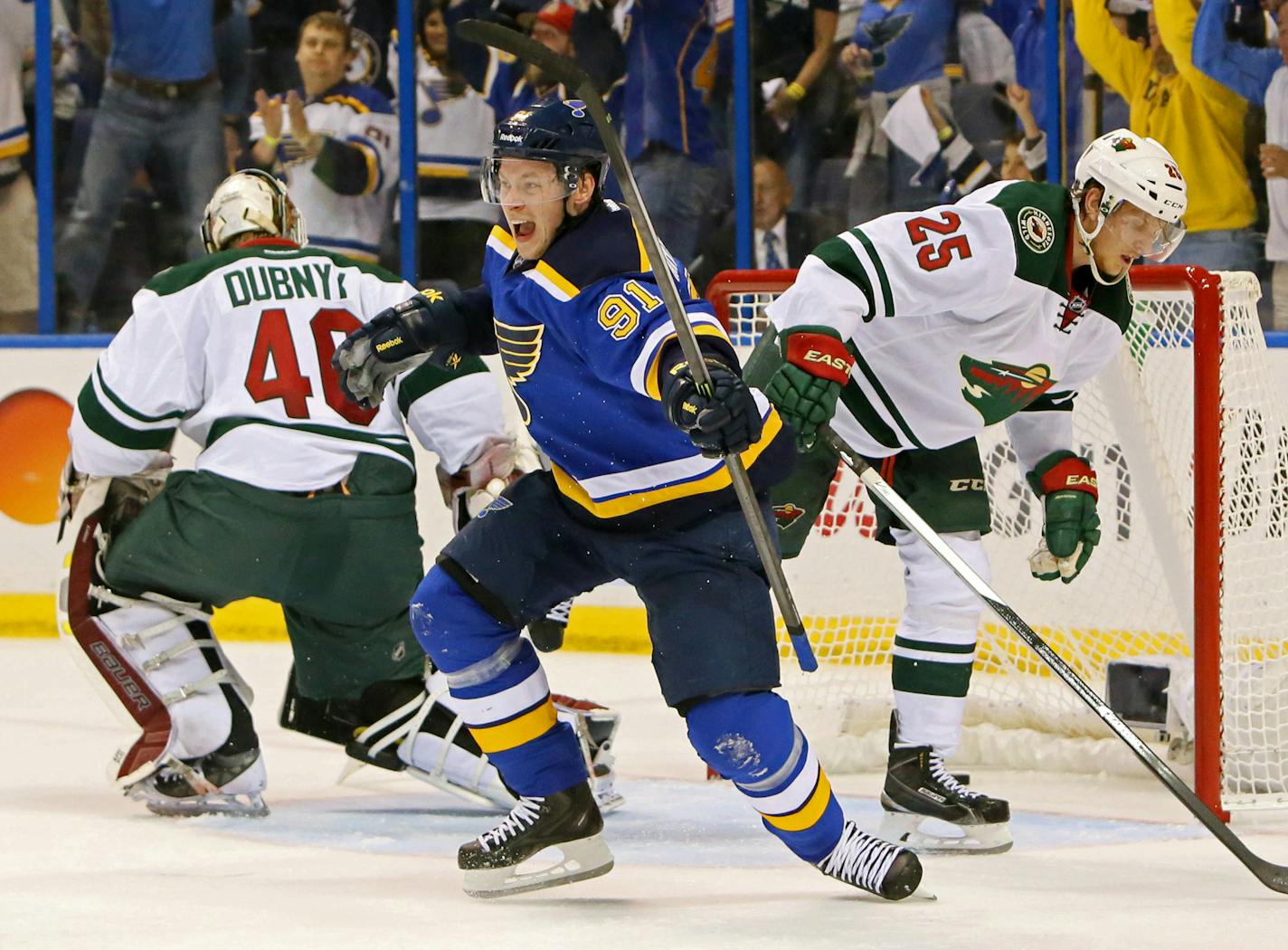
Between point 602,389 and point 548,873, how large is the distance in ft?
2.33

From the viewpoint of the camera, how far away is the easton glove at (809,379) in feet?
10.3

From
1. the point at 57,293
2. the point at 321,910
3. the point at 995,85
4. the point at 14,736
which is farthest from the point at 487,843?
the point at 57,293

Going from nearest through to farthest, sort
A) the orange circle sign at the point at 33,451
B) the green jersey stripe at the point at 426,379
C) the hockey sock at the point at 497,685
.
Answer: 1. the hockey sock at the point at 497,685
2. the green jersey stripe at the point at 426,379
3. the orange circle sign at the point at 33,451

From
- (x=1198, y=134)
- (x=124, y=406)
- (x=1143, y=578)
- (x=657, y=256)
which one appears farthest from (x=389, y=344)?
(x=1198, y=134)

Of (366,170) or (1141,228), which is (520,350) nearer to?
(1141,228)

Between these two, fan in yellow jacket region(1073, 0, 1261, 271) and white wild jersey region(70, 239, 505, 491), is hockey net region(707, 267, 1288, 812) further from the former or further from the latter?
fan in yellow jacket region(1073, 0, 1261, 271)

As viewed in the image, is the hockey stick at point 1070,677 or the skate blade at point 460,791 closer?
the hockey stick at point 1070,677

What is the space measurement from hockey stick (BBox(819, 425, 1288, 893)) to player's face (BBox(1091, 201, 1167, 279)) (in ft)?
1.76

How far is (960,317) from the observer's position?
3.49 meters

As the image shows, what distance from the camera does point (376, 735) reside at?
3.89m

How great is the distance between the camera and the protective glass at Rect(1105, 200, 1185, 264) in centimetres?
340

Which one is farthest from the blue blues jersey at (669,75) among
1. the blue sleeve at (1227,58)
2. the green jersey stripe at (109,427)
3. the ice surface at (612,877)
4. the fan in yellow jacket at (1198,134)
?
the green jersey stripe at (109,427)

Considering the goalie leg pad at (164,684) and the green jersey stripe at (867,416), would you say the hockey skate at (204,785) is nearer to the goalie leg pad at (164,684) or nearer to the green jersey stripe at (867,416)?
the goalie leg pad at (164,684)

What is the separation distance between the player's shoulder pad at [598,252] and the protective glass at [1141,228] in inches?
34.1
